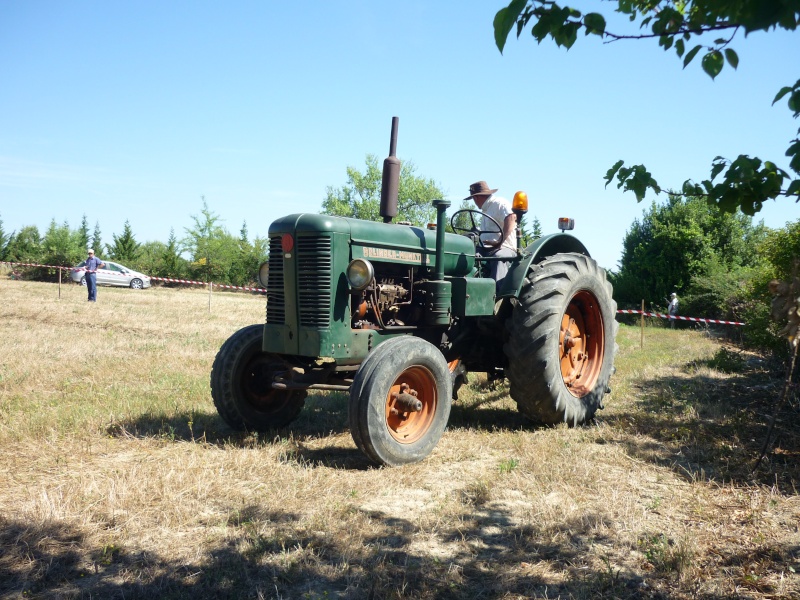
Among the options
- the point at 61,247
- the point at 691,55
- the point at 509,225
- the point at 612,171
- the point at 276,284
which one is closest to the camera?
the point at 691,55

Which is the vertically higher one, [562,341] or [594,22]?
[594,22]

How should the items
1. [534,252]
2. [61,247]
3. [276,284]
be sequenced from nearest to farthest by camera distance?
[276,284] < [534,252] < [61,247]

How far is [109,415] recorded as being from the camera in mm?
5441

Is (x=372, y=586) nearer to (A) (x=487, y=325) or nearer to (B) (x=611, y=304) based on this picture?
(A) (x=487, y=325)

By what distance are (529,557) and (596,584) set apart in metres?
0.36

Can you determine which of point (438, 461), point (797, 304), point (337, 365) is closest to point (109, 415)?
point (337, 365)

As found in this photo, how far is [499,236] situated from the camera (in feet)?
20.1

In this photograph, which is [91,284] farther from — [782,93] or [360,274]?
[782,93]

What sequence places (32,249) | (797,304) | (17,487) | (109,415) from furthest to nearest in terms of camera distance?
(32,249) < (109,415) < (797,304) < (17,487)

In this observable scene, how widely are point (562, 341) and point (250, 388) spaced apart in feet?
9.30

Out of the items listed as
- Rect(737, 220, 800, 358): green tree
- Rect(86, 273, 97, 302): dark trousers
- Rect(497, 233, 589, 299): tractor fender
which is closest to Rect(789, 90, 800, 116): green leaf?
Rect(497, 233, 589, 299): tractor fender

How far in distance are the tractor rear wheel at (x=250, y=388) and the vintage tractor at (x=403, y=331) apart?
0.4 inches

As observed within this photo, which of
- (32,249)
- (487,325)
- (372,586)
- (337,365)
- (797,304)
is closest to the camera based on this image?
(372,586)

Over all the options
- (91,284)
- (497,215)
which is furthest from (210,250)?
(497,215)
